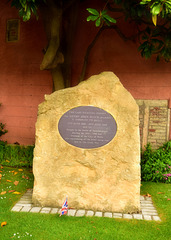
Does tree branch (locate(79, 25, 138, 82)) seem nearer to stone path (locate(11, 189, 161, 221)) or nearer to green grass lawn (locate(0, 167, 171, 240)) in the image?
stone path (locate(11, 189, 161, 221))

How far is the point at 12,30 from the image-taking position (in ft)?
21.1

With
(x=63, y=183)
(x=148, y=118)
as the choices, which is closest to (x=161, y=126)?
(x=148, y=118)

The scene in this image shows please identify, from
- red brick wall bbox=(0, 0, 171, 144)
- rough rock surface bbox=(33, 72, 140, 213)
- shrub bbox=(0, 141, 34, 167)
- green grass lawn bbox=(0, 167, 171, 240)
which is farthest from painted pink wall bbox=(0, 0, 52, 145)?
green grass lawn bbox=(0, 167, 171, 240)

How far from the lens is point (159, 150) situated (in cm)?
504

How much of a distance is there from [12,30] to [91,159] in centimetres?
457

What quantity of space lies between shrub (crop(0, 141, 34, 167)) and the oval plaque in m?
2.40

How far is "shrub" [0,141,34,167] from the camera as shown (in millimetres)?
5688

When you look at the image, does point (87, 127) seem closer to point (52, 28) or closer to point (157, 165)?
point (157, 165)

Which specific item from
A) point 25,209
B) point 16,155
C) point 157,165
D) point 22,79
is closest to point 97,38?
point 22,79

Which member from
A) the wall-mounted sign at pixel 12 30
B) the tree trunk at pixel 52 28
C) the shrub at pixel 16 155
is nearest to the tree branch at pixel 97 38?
the tree trunk at pixel 52 28

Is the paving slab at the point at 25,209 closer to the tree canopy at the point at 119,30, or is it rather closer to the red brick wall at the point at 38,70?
the tree canopy at the point at 119,30

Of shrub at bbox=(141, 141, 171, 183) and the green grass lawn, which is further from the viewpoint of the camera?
shrub at bbox=(141, 141, 171, 183)

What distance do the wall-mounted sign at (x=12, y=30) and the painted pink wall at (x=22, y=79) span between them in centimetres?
9

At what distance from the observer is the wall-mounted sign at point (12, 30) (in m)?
6.37
